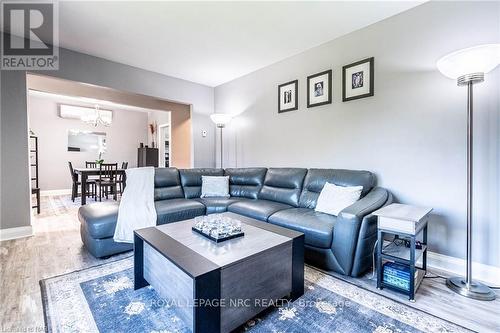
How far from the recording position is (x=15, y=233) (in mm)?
3002

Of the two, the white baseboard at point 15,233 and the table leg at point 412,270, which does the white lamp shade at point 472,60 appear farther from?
the white baseboard at point 15,233

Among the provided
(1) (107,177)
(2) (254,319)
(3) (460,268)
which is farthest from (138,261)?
(1) (107,177)

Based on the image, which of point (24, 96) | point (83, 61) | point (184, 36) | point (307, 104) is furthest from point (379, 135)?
point (24, 96)

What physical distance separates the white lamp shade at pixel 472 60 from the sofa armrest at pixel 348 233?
1213 mm

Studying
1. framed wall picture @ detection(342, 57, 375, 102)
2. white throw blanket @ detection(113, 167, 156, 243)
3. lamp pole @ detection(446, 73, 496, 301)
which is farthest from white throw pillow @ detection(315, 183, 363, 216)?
white throw blanket @ detection(113, 167, 156, 243)

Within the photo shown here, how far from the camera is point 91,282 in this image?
190 centimetres

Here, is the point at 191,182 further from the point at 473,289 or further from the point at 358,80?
the point at 473,289

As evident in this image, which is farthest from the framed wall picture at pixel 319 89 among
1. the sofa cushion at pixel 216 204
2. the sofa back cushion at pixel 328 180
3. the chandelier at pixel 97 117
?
the chandelier at pixel 97 117

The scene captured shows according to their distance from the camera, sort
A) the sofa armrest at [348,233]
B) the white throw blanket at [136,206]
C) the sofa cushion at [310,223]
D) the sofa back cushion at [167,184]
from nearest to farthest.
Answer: the sofa armrest at [348,233]
the sofa cushion at [310,223]
the white throw blanket at [136,206]
the sofa back cushion at [167,184]

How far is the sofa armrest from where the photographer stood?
1899 mm

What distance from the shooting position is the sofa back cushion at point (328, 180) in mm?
2537

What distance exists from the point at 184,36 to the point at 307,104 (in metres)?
1.85

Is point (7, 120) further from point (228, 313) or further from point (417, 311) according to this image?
point (417, 311)

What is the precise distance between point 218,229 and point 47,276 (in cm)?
162
